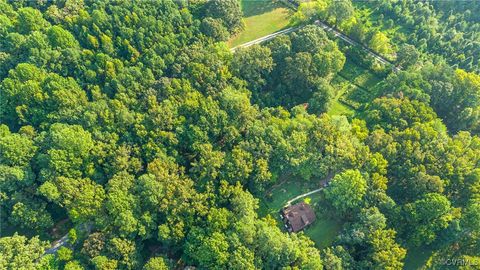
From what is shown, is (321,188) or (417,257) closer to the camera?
(417,257)

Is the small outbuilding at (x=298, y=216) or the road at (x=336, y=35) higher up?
the road at (x=336, y=35)

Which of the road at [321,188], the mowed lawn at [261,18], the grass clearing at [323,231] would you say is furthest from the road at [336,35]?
the grass clearing at [323,231]

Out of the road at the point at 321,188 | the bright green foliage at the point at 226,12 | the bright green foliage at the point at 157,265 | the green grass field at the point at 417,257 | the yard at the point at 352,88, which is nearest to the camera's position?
the bright green foliage at the point at 157,265

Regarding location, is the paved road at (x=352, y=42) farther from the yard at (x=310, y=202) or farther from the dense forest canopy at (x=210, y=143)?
the yard at (x=310, y=202)

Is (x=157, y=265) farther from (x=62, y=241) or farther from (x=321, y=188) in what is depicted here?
(x=321, y=188)

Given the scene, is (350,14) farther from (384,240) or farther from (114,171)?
(114,171)

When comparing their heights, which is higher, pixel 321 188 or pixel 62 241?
pixel 62 241

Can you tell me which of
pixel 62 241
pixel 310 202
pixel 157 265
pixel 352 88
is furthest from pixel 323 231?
pixel 62 241

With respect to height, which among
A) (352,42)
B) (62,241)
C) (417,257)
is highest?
(352,42)
